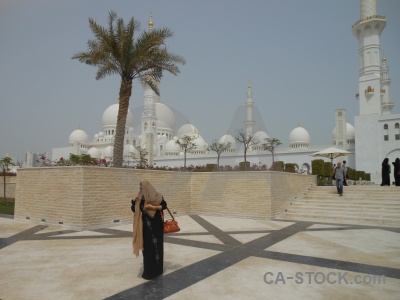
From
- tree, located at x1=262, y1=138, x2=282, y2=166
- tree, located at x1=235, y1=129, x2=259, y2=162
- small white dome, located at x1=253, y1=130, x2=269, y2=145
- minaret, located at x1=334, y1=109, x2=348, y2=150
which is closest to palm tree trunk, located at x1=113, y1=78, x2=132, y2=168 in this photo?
tree, located at x1=235, y1=129, x2=259, y2=162

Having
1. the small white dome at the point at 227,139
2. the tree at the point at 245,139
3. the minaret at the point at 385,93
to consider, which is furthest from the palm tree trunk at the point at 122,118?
the minaret at the point at 385,93

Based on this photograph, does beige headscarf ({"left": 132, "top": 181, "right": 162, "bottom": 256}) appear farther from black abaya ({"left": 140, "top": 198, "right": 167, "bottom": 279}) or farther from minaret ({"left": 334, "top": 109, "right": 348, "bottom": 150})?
minaret ({"left": 334, "top": 109, "right": 348, "bottom": 150})

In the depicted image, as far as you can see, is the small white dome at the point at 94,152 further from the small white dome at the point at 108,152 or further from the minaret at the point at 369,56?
the minaret at the point at 369,56

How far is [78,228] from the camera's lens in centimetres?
1018

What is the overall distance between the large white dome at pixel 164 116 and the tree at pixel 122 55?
1726 inches

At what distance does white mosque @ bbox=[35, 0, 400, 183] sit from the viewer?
36.0 metres

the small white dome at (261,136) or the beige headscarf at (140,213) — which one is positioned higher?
the small white dome at (261,136)

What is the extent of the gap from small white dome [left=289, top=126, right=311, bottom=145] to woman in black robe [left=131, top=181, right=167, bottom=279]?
148 feet

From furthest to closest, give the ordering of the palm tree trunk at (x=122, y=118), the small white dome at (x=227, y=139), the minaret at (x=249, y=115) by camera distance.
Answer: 1. the small white dome at (x=227, y=139)
2. the minaret at (x=249, y=115)
3. the palm tree trunk at (x=122, y=118)

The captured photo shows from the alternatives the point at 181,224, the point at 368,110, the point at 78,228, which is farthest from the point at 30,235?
the point at 368,110

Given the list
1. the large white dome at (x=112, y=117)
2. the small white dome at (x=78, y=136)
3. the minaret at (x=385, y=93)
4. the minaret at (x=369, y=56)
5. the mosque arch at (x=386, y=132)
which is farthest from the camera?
the small white dome at (x=78, y=136)

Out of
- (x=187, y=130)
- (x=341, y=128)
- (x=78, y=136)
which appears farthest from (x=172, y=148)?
(x=341, y=128)

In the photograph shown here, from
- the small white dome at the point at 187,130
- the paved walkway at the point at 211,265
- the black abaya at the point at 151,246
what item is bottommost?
the paved walkway at the point at 211,265

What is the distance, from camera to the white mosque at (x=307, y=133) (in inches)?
1416
